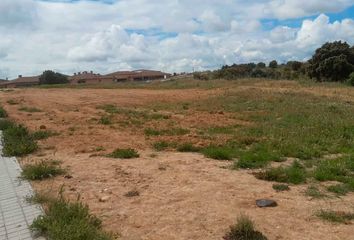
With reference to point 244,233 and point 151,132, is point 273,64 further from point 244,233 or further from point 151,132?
point 244,233

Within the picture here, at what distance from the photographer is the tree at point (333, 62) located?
40.8 m

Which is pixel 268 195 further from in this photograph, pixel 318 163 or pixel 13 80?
pixel 13 80

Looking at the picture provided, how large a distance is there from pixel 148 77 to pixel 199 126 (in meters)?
98.2

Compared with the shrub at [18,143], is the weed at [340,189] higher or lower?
lower

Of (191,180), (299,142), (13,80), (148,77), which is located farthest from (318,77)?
(13,80)

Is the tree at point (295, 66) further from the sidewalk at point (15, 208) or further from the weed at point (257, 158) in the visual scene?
the sidewalk at point (15, 208)

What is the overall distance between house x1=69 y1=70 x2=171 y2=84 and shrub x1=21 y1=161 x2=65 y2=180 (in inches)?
3875

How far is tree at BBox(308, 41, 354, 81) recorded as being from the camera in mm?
40750

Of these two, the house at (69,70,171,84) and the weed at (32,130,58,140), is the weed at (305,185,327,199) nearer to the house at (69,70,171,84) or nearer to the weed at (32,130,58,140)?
Result: the weed at (32,130,58,140)

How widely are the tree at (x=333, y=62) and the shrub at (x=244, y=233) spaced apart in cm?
3891

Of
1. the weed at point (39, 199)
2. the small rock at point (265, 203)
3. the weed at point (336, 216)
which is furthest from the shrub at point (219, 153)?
the weed at point (39, 199)

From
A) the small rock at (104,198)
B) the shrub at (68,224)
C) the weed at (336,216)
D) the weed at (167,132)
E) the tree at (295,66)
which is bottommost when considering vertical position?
the weed at (167,132)

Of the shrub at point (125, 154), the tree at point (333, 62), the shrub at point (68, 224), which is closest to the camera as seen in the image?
the shrub at point (68, 224)

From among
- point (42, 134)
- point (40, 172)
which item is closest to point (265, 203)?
point (40, 172)
